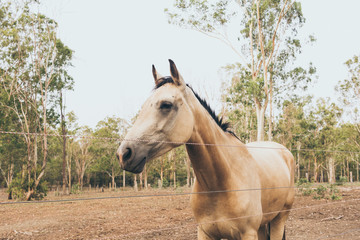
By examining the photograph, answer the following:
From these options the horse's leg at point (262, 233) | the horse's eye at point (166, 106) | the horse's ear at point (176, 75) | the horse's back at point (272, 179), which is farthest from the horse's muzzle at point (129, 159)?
the horse's leg at point (262, 233)

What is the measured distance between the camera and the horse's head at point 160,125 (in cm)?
176

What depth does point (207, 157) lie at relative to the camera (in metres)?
2.30

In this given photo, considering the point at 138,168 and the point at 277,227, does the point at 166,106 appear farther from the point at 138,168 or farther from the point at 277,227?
the point at 277,227

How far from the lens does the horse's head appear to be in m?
1.76

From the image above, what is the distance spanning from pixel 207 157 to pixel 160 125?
23.3 inches

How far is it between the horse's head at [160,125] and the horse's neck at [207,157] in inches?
6.5

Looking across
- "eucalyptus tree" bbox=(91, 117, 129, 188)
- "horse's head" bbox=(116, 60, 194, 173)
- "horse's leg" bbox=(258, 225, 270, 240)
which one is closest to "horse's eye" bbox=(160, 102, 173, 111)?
"horse's head" bbox=(116, 60, 194, 173)

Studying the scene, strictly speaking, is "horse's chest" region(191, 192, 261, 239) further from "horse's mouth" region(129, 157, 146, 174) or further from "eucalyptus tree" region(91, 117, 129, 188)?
"eucalyptus tree" region(91, 117, 129, 188)

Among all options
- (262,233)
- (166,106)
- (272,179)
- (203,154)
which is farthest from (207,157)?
(262,233)

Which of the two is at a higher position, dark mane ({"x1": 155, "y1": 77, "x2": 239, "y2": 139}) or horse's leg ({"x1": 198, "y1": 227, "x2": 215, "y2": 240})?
dark mane ({"x1": 155, "y1": 77, "x2": 239, "y2": 139})

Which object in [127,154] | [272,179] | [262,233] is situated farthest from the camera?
[262,233]

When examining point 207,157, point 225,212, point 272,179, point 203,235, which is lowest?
point 203,235

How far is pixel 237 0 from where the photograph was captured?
62.3 ft

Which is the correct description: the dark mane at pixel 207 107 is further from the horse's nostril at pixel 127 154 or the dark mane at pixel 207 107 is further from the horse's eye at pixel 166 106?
the horse's nostril at pixel 127 154
